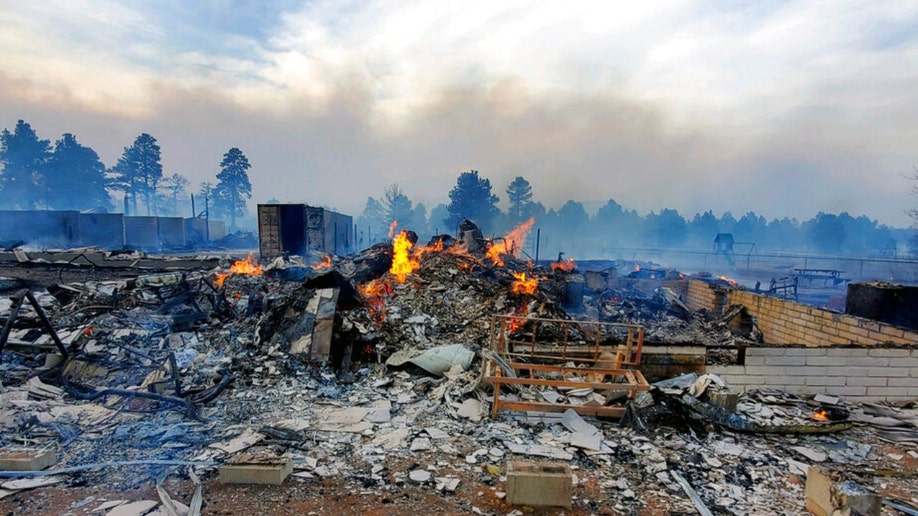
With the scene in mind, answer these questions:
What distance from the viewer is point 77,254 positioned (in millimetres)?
18438

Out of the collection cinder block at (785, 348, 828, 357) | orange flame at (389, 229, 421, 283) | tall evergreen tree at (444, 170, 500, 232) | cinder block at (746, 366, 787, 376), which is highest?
tall evergreen tree at (444, 170, 500, 232)

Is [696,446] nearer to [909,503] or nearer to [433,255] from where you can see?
[909,503]

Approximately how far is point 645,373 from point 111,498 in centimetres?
699

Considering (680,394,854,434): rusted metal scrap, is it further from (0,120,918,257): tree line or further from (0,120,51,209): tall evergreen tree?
(0,120,51,209): tall evergreen tree

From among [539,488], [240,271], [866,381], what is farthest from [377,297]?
[866,381]

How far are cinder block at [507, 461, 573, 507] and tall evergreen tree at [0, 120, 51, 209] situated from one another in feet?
216

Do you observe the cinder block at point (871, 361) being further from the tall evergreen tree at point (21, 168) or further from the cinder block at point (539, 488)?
the tall evergreen tree at point (21, 168)

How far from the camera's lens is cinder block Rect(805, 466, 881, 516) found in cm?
330

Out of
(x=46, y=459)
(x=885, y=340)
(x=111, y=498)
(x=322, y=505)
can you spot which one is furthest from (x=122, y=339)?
(x=885, y=340)

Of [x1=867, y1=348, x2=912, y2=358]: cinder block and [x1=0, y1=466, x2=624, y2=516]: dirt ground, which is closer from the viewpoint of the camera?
[x1=0, y1=466, x2=624, y2=516]: dirt ground

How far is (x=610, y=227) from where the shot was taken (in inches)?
3701

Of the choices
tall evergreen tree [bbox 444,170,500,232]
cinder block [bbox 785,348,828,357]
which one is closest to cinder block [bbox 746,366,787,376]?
cinder block [bbox 785,348,828,357]

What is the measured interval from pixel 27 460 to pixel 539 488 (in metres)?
5.29

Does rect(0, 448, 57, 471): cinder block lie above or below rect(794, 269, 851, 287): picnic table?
below
